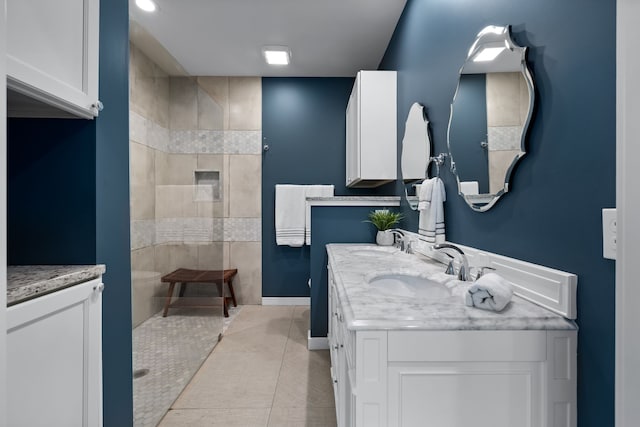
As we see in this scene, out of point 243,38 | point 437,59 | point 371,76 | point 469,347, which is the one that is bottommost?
point 469,347

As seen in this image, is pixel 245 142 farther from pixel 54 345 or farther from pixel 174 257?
pixel 54 345

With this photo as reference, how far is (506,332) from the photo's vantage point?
2.87 feet

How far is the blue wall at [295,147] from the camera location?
3.86 m

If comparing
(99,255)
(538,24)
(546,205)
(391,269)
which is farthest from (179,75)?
(546,205)

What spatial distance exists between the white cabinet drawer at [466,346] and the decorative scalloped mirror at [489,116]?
539mm

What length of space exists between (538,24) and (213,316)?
266cm

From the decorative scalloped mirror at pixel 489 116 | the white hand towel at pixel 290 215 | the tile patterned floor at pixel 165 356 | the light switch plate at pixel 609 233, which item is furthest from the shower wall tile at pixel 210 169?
the light switch plate at pixel 609 233

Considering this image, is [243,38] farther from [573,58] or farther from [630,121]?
[630,121]

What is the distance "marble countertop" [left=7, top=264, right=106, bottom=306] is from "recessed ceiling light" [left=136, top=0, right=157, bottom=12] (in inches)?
89.0

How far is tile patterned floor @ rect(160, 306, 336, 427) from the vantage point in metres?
1.80

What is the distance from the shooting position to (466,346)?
2.86 feet

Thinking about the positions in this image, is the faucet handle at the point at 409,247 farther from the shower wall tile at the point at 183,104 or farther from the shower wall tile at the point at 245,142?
the shower wall tile at the point at 245,142

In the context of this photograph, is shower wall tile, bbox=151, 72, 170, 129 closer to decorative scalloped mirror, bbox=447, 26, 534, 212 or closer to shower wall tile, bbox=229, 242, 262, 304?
decorative scalloped mirror, bbox=447, 26, 534, 212

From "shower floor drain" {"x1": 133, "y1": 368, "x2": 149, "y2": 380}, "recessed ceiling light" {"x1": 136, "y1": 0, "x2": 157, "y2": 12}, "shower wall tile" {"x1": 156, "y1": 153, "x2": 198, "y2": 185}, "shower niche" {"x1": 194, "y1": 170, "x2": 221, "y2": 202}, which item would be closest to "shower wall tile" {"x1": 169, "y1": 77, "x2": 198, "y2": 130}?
"shower wall tile" {"x1": 156, "y1": 153, "x2": 198, "y2": 185}
